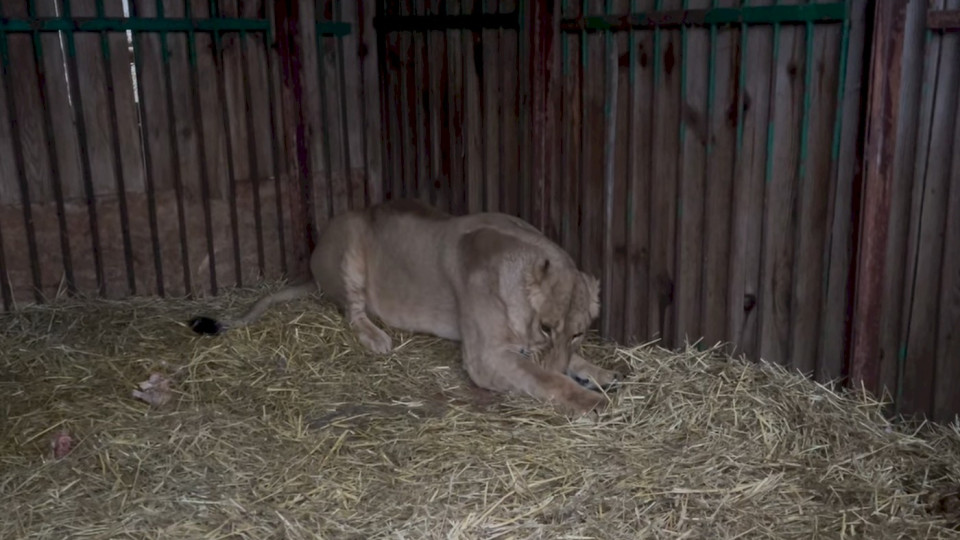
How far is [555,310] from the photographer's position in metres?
4.23

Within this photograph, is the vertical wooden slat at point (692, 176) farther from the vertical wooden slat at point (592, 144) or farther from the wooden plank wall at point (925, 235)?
the wooden plank wall at point (925, 235)

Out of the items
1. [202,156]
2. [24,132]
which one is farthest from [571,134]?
[24,132]

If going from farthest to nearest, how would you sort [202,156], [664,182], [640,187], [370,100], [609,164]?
1. [370,100]
2. [202,156]
3. [609,164]
4. [640,187]
5. [664,182]

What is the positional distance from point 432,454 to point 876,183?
2122 millimetres

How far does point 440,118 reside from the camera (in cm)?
599

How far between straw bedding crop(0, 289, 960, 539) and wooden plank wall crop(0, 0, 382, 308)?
975 mm

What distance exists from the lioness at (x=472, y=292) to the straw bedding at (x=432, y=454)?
0.20 meters

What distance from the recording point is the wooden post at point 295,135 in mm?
5961

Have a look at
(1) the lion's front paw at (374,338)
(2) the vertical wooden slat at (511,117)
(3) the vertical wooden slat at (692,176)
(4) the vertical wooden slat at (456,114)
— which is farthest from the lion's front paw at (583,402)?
(4) the vertical wooden slat at (456,114)

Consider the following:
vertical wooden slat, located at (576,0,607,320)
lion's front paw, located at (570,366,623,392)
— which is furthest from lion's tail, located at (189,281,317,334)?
lion's front paw, located at (570,366,623,392)

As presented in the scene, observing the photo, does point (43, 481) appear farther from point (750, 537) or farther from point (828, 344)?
point (828, 344)

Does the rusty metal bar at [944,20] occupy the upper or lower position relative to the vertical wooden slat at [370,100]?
upper

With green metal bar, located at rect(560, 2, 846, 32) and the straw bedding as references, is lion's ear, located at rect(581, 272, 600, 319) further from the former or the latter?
green metal bar, located at rect(560, 2, 846, 32)

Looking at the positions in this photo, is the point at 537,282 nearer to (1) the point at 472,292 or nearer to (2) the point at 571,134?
(1) the point at 472,292
